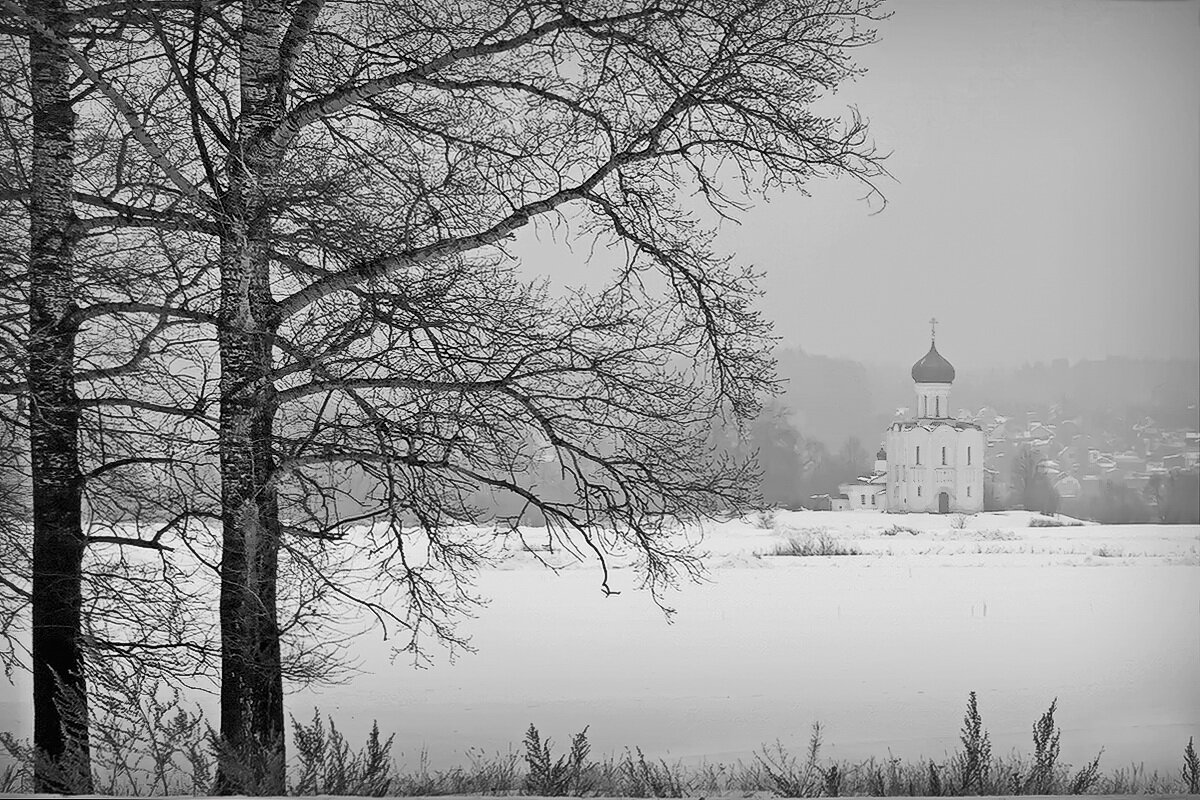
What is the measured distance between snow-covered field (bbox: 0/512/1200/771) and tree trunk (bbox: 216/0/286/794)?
38cm

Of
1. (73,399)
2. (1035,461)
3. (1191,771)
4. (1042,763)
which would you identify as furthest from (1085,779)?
(73,399)

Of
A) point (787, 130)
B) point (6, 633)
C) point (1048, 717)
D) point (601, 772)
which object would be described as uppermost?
point (787, 130)

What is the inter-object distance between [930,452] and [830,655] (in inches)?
29.6

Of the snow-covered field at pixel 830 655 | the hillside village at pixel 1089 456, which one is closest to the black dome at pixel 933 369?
the hillside village at pixel 1089 456

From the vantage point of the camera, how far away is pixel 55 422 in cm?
331

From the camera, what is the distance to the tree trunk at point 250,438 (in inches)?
126

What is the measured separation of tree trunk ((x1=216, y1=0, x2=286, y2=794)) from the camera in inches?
126

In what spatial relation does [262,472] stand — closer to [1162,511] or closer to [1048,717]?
[1048,717]

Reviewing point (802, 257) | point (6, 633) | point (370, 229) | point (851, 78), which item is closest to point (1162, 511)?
point (802, 257)

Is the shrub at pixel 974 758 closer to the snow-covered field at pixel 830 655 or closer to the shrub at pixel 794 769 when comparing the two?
the snow-covered field at pixel 830 655

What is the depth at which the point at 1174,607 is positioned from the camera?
3.93 metres

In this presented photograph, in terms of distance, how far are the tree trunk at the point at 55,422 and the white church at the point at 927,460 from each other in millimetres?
2378

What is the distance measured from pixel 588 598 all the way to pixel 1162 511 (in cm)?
194

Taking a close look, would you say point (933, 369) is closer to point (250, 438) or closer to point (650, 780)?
point (650, 780)
